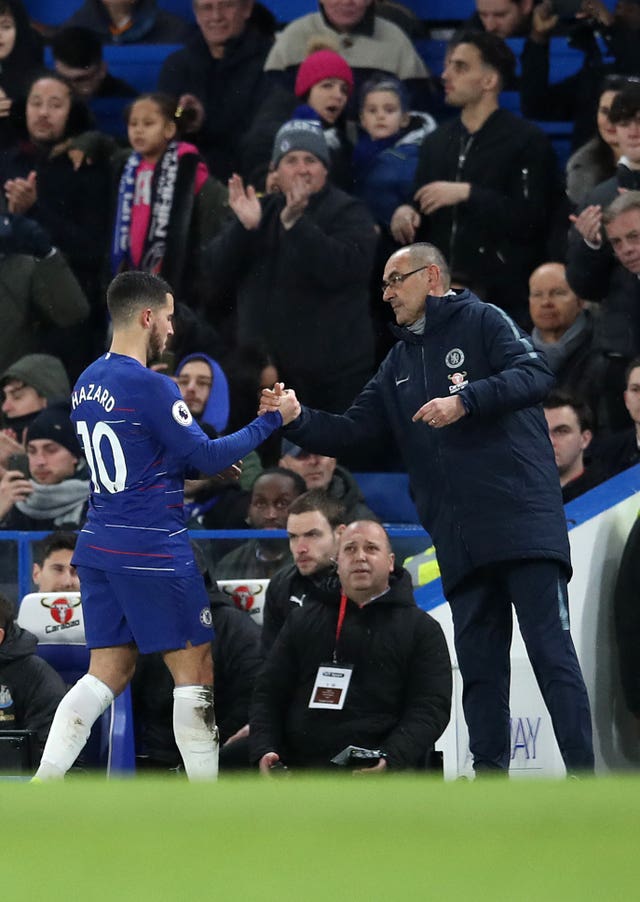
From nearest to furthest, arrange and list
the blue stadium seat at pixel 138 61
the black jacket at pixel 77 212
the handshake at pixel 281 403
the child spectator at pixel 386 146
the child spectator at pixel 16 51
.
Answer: the handshake at pixel 281 403
the child spectator at pixel 386 146
the black jacket at pixel 77 212
the child spectator at pixel 16 51
the blue stadium seat at pixel 138 61

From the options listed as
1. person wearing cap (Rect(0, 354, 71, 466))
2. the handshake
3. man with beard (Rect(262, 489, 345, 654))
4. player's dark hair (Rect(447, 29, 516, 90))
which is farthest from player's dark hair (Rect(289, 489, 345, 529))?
player's dark hair (Rect(447, 29, 516, 90))

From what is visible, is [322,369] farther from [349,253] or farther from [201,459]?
[201,459]

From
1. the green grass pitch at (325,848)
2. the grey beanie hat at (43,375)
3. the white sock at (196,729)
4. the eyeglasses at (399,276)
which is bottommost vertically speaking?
the white sock at (196,729)

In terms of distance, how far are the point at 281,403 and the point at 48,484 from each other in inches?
119

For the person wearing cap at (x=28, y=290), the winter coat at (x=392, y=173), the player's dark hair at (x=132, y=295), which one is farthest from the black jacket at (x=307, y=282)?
the player's dark hair at (x=132, y=295)

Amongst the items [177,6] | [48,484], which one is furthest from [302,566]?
[177,6]

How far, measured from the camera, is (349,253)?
866 cm

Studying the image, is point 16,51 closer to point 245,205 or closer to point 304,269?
point 245,205

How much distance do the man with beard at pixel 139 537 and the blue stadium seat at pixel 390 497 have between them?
3372mm

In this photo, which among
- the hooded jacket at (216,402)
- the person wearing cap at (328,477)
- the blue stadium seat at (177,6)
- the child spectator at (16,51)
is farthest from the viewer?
the blue stadium seat at (177,6)

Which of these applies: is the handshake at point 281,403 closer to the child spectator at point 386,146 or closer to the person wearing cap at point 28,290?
the child spectator at point 386,146

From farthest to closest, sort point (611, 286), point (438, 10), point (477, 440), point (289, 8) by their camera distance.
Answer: point (289, 8), point (438, 10), point (611, 286), point (477, 440)

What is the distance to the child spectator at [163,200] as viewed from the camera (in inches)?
366

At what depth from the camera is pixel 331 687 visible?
6.07m
